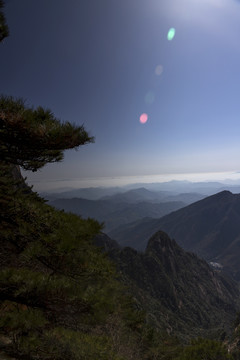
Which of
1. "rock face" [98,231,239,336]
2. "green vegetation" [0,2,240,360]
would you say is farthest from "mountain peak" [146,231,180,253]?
"green vegetation" [0,2,240,360]

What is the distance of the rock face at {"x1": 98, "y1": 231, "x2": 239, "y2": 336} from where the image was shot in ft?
260

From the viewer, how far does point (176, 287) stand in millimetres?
103250

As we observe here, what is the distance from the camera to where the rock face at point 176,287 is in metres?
79.1

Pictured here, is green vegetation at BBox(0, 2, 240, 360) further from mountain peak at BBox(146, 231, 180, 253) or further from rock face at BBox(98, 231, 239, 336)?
mountain peak at BBox(146, 231, 180, 253)

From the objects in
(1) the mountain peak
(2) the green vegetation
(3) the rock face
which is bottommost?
(3) the rock face

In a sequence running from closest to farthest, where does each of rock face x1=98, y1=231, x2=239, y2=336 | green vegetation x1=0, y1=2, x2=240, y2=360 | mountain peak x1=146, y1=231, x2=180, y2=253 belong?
green vegetation x1=0, y1=2, x2=240, y2=360 → rock face x1=98, y1=231, x2=239, y2=336 → mountain peak x1=146, y1=231, x2=180, y2=253

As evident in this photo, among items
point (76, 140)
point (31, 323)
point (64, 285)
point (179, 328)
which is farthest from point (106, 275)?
point (179, 328)

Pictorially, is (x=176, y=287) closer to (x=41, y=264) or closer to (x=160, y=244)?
(x=160, y=244)

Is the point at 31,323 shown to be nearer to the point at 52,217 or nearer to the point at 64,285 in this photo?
the point at 64,285

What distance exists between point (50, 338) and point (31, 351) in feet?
2.01

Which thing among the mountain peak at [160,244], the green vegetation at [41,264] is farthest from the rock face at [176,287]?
the green vegetation at [41,264]

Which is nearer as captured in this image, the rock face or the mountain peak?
the rock face

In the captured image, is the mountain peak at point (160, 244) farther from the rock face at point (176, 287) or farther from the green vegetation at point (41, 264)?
the green vegetation at point (41, 264)

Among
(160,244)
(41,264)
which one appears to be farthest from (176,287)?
(41,264)
